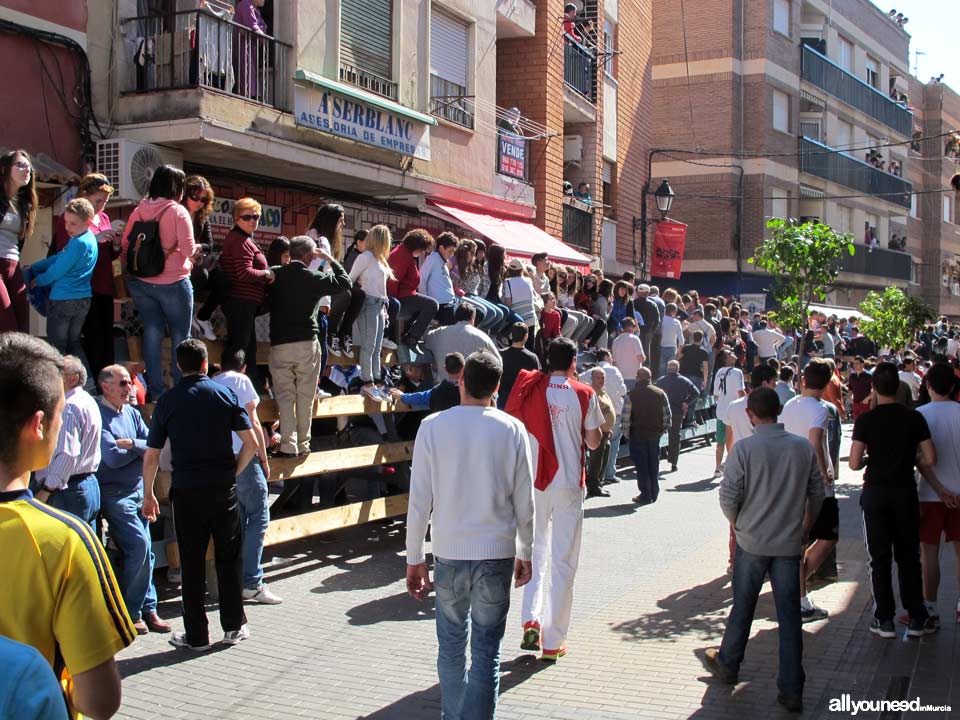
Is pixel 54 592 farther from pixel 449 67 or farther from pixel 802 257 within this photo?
pixel 449 67

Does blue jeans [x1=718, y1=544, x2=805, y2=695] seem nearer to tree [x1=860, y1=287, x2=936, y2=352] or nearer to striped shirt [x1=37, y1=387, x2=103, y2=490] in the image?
striped shirt [x1=37, y1=387, x2=103, y2=490]

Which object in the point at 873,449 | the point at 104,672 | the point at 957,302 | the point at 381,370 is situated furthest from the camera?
the point at 957,302

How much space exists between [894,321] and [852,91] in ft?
81.5

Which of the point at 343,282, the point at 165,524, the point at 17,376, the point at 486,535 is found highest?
the point at 343,282

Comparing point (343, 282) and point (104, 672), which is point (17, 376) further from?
point (343, 282)

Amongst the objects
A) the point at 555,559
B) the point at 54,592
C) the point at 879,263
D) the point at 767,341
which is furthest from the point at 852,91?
the point at 54,592

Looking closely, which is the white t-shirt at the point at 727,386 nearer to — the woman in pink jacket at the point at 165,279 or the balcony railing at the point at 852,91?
the woman in pink jacket at the point at 165,279

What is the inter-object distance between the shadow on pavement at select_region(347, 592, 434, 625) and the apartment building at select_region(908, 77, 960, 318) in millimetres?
50081

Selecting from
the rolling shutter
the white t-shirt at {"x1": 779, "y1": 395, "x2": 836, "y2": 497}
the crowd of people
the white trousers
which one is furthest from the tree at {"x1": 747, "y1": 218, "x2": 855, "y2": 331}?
the white trousers

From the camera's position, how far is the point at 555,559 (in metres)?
6.88

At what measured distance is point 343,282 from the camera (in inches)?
352

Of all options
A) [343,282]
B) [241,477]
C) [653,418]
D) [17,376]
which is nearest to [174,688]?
[241,477]

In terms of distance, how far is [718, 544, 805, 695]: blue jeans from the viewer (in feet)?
19.6

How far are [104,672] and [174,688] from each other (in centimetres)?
417
